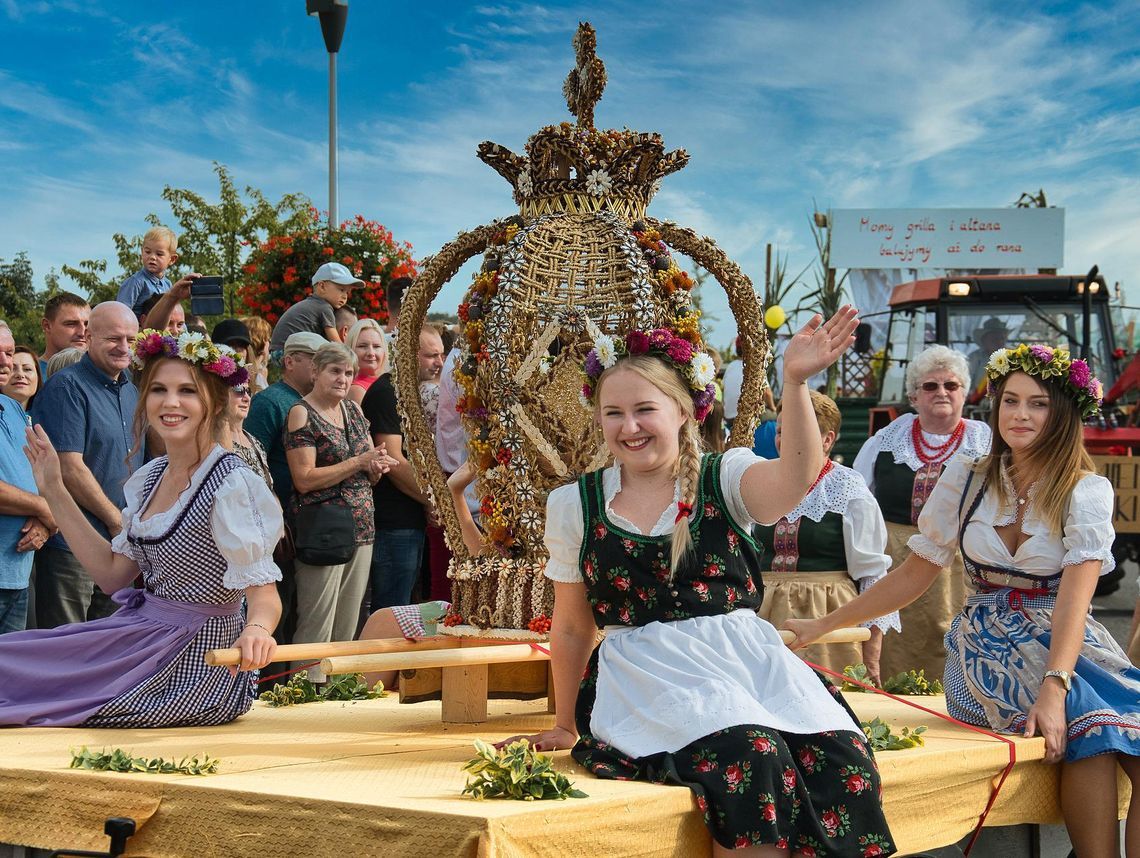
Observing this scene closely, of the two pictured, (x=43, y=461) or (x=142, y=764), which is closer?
(x=142, y=764)

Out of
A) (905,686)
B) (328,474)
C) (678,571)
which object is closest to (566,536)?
(678,571)

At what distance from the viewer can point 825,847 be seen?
2646mm

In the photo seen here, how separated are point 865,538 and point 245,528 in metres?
2.58

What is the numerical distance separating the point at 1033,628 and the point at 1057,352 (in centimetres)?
84

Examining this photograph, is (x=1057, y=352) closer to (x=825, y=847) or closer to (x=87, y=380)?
(x=825, y=847)

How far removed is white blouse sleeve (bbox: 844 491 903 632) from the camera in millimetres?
4977

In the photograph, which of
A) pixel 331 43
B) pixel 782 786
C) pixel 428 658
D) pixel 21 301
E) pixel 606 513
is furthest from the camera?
pixel 21 301

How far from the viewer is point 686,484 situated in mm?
3029

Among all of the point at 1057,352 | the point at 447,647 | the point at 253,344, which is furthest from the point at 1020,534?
the point at 253,344

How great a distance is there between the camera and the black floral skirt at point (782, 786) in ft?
8.67

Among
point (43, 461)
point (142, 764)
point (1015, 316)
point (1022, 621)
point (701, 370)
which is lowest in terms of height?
point (142, 764)

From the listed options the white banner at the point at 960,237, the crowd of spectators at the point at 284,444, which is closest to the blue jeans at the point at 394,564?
the crowd of spectators at the point at 284,444

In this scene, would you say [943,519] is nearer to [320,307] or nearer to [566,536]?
[566,536]

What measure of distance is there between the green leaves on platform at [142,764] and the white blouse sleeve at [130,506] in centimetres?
83
